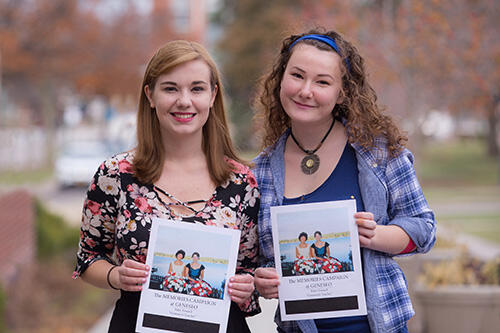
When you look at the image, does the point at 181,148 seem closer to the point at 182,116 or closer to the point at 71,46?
the point at 182,116

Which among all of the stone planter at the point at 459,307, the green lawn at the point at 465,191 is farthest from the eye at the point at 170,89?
the green lawn at the point at 465,191

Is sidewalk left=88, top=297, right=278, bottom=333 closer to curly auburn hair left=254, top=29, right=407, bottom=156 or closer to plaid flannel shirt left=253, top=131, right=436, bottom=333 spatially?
plaid flannel shirt left=253, top=131, right=436, bottom=333

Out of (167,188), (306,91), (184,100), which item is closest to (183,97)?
(184,100)

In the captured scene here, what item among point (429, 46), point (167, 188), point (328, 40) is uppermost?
point (429, 46)

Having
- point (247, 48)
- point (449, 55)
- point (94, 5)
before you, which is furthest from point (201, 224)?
point (247, 48)

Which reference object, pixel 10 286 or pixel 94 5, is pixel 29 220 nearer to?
pixel 10 286

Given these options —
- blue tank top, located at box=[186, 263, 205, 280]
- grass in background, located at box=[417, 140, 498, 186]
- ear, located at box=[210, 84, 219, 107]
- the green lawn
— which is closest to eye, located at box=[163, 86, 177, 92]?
ear, located at box=[210, 84, 219, 107]

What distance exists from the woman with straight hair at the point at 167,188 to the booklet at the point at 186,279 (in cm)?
5

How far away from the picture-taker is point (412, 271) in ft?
21.1

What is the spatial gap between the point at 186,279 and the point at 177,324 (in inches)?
6.5

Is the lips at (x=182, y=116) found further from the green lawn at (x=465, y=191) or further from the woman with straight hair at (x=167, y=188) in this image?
the green lawn at (x=465, y=191)

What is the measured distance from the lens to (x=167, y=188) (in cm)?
276

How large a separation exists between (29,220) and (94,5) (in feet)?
66.1

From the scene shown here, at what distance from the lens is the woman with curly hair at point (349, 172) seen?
2674 millimetres
